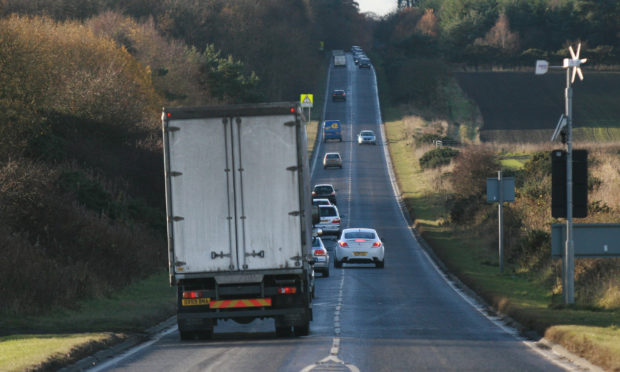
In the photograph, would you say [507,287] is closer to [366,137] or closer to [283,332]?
[283,332]

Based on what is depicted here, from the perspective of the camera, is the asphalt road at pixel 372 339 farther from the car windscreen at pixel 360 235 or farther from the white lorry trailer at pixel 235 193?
the white lorry trailer at pixel 235 193

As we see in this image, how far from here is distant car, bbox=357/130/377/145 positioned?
91.6 m

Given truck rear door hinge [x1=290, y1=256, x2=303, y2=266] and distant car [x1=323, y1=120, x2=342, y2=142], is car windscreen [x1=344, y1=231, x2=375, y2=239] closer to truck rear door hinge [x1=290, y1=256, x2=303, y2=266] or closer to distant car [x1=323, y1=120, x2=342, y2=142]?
truck rear door hinge [x1=290, y1=256, x2=303, y2=266]

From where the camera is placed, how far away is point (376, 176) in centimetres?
7581

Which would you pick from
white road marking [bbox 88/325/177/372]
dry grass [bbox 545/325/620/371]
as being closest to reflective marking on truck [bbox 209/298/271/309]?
white road marking [bbox 88/325/177/372]

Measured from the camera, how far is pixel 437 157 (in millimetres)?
76688

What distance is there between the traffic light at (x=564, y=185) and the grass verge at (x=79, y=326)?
9195mm

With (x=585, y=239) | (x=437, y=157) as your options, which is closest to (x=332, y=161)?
(x=437, y=157)

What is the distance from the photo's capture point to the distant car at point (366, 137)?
91.6m

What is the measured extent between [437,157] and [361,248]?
40484mm

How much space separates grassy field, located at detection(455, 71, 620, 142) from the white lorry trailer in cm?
7181

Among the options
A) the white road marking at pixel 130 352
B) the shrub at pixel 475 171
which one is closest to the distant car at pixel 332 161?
the shrub at pixel 475 171

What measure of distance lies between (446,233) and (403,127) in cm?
5052

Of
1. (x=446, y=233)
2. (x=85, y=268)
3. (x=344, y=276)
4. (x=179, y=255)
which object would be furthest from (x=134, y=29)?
(x=179, y=255)
